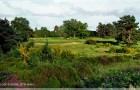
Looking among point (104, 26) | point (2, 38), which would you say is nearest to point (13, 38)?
point (2, 38)

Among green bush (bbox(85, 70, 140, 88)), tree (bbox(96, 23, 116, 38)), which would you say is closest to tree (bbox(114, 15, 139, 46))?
tree (bbox(96, 23, 116, 38))

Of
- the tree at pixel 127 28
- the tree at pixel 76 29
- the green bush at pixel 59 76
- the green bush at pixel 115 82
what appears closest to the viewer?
the green bush at pixel 115 82

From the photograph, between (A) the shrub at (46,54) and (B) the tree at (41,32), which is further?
(B) the tree at (41,32)

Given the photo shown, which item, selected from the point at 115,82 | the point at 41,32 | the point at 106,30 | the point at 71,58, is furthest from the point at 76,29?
the point at 115,82

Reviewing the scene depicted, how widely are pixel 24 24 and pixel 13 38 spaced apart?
50505 millimetres

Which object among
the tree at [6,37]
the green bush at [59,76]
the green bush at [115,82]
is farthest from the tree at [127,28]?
the green bush at [115,82]

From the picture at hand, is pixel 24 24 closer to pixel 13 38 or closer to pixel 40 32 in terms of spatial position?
pixel 40 32

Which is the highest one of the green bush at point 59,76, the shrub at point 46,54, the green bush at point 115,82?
the green bush at point 115,82

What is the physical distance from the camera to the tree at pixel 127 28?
73375mm

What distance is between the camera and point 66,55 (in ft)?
126

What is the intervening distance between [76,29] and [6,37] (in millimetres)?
53612

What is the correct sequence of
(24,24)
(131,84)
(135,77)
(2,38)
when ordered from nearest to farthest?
1. (131,84)
2. (135,77)
3. (2,38)
4. (24,24)

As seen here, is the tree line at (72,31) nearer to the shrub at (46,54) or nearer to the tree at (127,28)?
the tree at (127,28)

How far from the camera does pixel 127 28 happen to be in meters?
77.1
